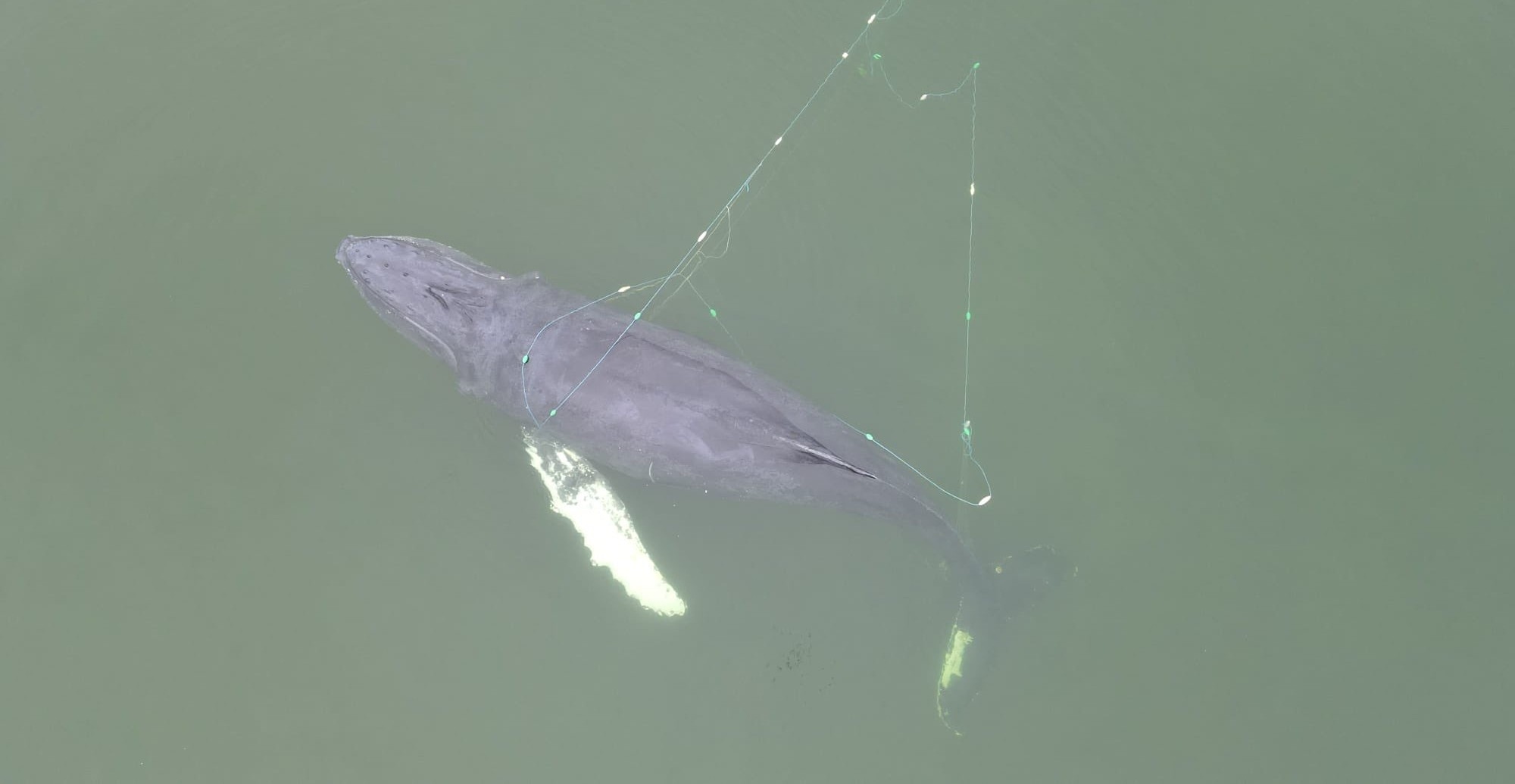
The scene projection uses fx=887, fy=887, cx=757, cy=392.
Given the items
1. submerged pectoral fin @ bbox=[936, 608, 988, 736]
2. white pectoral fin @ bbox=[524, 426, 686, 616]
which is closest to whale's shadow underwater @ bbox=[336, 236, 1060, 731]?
submerged pectoral fin @ bbox=[936, 608, 988, 736]

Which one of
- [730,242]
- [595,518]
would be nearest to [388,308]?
[595,518]

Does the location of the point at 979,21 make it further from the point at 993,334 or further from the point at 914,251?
the point at 993,334

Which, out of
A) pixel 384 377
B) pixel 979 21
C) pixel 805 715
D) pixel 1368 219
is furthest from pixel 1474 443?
pixel 384 377

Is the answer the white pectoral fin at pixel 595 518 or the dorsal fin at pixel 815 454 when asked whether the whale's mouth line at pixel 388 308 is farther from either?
the dorsal fin at pixel 815 454

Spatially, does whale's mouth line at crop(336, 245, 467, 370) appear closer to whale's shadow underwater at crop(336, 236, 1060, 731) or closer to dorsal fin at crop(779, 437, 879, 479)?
whale's shadow underwater at crop(336, 236, 1060, 731)

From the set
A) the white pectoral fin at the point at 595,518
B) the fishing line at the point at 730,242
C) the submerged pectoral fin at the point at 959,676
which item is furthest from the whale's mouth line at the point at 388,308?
the submerged pectoral fin at the point at 959,676

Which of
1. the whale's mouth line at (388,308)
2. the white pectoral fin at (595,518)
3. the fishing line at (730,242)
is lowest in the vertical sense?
the white pectoral fin at (595,518)

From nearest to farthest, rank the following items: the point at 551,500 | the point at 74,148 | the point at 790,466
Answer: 1. the point at 790,466
2. the point at 551,500
3. the point at 74,148
